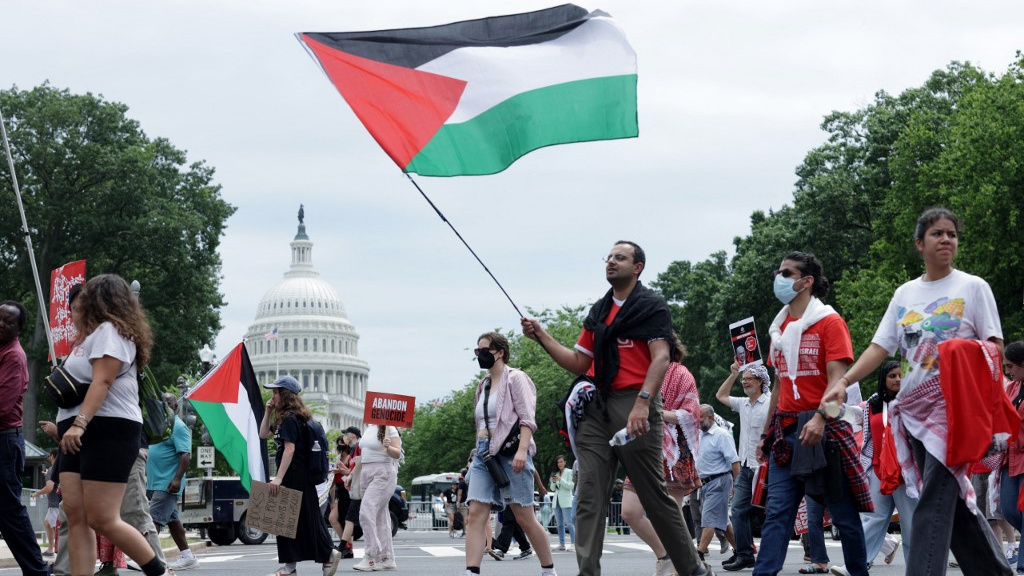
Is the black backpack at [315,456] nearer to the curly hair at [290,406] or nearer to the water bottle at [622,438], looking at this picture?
the curly hair at [290,406]

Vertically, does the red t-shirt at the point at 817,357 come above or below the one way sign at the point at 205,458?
below

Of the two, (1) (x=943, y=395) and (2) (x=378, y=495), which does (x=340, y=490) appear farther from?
(1) (x=943, y=395)

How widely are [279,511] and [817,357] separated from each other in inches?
197

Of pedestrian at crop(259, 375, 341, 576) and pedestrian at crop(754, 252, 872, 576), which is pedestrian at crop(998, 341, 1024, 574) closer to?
pedestrian at crop(754, 252, 872, 576)

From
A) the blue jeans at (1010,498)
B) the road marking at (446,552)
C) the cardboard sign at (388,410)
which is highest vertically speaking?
the cardboard sign at (388,410)

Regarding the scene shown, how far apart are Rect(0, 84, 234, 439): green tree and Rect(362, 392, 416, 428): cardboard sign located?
117ft

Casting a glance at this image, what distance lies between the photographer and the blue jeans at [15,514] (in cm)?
→ 930

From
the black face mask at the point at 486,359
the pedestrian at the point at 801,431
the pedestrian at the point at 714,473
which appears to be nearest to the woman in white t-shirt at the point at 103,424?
the black face mask at the point at 486,359

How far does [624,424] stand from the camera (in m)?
8.27

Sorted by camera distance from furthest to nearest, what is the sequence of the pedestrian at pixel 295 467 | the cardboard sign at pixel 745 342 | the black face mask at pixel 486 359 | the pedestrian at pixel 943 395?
the cardboard sign at pixel 745 342
the pedestrian at pixel 295 467
the black face mask at pixel 486 359
the pedestrian at pixel 943 395

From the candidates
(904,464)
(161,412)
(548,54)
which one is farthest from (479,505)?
(904,464)

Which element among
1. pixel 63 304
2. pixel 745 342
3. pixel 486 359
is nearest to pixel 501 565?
pixel 745 342

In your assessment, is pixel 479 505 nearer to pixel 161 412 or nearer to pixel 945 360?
pixel 161 412

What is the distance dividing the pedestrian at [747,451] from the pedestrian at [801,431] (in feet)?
15.8
